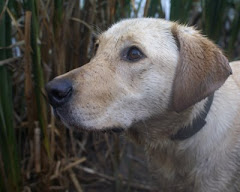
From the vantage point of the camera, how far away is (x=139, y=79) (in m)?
2.38

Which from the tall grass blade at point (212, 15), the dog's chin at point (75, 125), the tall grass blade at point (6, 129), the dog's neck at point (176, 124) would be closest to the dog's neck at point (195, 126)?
the dog's neck at point (176, 124)

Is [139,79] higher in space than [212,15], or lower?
lower

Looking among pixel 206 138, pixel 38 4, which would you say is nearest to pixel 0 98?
pixel 38 4

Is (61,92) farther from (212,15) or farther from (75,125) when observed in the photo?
(212,15)

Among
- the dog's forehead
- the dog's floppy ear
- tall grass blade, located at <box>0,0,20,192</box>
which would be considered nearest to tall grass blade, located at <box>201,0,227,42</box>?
the dog's forehead

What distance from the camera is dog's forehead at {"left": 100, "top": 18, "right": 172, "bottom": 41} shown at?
2480mm

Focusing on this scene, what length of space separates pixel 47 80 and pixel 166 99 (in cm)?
117

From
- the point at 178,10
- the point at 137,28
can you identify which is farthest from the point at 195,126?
the point at 178,10

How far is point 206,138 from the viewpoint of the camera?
2.56 m

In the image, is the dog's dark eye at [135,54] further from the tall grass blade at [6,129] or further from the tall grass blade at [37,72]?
the tall grass blade at [6,129]

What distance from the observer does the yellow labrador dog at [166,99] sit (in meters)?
2.26

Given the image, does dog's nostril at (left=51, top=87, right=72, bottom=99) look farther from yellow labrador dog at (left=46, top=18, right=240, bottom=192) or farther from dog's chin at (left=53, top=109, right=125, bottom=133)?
dog's chin at (left=53, top=109, right=125, bottom=133)

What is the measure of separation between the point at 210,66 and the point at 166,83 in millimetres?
261

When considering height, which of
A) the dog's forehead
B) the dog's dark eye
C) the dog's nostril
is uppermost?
the dog's forehead
